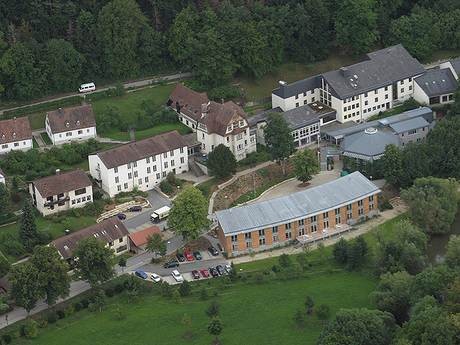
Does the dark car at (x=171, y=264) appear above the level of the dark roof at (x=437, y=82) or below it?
below

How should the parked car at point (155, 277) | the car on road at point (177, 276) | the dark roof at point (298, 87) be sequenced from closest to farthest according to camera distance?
the parked car at point (155, 277)
the car on road at point (177, 276)
the dark roof at point (298, 87)

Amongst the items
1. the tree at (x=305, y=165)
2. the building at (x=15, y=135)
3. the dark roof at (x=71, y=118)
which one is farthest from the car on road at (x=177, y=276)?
the building at (x=15, y=135)

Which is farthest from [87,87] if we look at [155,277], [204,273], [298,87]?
[204,273]

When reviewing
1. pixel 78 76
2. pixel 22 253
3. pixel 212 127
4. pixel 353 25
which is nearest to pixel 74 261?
pixel 22 253

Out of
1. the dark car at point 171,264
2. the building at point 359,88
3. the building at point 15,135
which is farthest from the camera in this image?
the building at point 359,88

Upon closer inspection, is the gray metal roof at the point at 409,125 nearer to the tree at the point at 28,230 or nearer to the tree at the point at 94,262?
the tree at the point at 94,262

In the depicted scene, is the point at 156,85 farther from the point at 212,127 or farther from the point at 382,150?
the point at 382,150

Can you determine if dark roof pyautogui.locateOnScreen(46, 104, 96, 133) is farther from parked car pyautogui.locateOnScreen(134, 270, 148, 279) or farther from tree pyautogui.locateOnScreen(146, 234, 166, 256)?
parked car pyautogui.locateOnScreen(134, 270, 148, 279)
